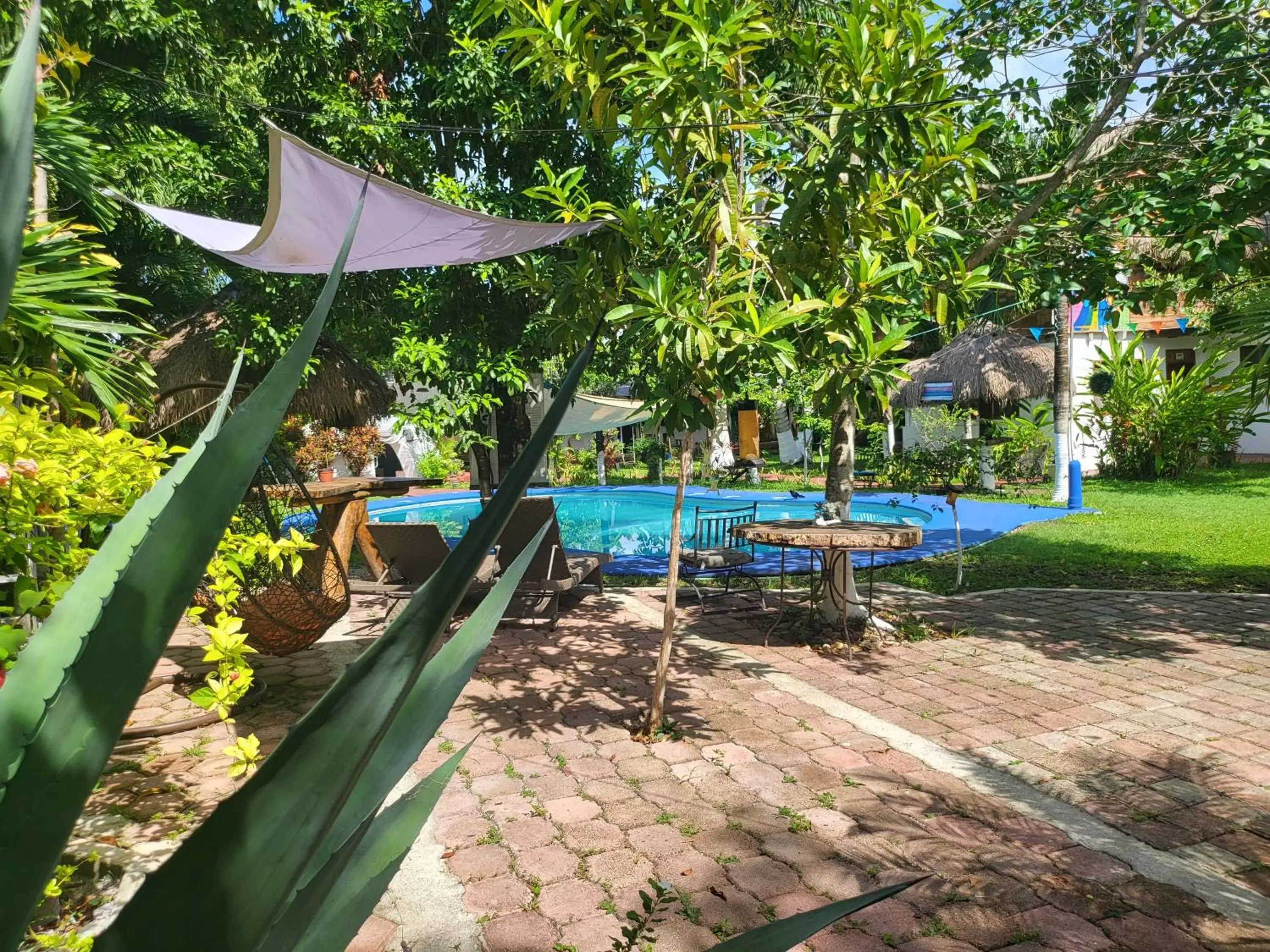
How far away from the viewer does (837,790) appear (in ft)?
12.1

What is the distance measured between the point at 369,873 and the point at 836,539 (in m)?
5.16

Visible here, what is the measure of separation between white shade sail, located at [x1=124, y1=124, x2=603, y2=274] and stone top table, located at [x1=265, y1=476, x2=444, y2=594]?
1.70 meters

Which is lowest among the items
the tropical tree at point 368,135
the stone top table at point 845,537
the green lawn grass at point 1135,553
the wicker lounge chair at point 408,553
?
the green lawn grass at point 1135,553

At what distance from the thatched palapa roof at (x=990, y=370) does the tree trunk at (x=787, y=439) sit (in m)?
4.22

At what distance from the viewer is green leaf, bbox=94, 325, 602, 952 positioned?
0.51 meters

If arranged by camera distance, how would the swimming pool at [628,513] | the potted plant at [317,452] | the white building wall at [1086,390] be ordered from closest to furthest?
the swimming pool at [628,513] → the potted plant at [317,452] → the white building wall at [1086,390]

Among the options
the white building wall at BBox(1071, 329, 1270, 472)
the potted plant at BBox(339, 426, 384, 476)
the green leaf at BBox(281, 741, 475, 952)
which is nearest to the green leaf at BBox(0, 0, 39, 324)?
the green leaf at BBox(281, 741, 475, 952)

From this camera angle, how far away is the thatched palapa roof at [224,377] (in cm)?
952

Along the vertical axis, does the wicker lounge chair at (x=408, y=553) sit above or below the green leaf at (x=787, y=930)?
below

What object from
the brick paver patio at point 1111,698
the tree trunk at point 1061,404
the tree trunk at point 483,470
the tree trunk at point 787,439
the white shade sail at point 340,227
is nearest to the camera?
the brick paver patio at point 1111,698

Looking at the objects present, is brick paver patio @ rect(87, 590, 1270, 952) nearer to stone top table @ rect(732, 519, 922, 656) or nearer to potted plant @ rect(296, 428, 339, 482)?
Result: stone top table @ rect(732, 519, 922, 656)

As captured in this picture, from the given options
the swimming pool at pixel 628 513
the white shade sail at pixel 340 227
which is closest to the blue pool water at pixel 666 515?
the swimming pool at pixel 628 513

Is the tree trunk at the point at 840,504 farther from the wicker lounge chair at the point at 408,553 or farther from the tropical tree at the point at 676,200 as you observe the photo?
the wicker lounge chair at the point at 408,553

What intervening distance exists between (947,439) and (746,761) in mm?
16359
